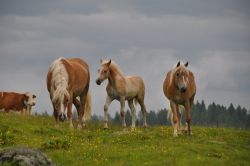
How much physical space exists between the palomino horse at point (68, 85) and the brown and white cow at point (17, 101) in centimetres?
1025

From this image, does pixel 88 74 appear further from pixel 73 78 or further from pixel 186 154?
pixel 186 154

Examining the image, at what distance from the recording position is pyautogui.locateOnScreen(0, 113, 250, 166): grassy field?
20.3 metres

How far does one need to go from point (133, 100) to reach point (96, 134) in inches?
348

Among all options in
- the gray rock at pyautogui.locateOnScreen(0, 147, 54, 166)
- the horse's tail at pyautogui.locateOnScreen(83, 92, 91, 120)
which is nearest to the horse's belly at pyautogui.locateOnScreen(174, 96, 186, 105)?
the horse's tail at pyautogui.locateOnScreen(83, 92, 91, 120)

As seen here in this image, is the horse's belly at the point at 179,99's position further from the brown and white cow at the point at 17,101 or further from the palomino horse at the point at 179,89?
the brown and white cow at the point at 17,101

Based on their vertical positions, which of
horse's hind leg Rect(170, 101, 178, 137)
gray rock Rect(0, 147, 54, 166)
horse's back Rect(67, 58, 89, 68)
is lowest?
gray rock Rect(0, 147, 54, 166)

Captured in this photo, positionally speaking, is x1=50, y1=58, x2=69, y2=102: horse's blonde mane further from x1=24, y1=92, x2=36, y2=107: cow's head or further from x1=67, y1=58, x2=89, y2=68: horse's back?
x1=24, y1=92, x2=36, y2=107: cow's head

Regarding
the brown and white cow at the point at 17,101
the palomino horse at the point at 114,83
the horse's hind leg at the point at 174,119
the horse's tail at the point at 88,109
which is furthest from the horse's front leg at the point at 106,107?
the brown and white cow at the point at 17,101

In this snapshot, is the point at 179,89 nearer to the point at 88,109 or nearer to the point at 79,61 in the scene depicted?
the point at 79,61

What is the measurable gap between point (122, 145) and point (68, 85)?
6.82 meters

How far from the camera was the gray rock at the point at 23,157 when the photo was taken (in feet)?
57.1

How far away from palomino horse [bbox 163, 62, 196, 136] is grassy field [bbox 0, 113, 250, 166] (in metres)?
0.99

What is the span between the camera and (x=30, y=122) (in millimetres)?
28016

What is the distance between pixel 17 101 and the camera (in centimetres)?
4288
